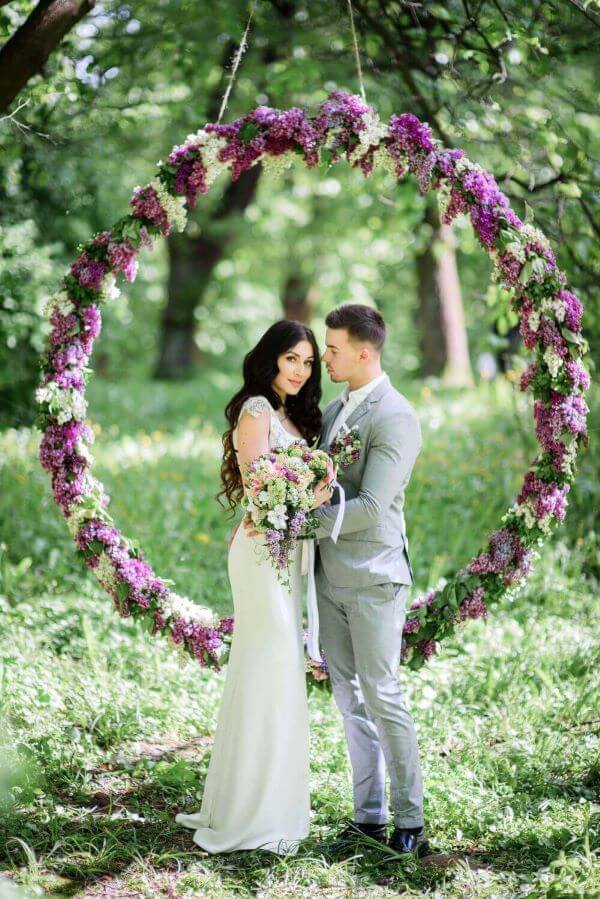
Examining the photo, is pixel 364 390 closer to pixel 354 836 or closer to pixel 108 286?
pixel 108 286

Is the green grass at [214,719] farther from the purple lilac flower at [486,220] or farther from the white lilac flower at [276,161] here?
the white lilac flower at [276,161]

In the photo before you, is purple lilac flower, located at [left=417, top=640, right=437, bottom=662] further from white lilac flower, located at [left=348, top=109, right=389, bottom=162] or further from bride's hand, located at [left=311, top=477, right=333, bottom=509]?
white lilac flower, located at [left=348, top=109, right=389, bottom=162]

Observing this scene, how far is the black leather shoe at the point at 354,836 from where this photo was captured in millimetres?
4516

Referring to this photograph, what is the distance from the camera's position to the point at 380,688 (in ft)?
14.6

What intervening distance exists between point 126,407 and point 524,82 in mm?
8714

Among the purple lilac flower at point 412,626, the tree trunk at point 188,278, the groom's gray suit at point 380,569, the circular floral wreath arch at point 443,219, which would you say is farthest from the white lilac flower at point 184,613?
the tree trunk at point 188,278

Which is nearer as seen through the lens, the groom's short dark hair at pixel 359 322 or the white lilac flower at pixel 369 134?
the groom's short dark hair at pixel 359 322

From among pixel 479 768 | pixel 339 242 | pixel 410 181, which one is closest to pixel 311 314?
pixel 339 242

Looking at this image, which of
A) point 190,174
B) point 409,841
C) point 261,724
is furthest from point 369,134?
point 409,841

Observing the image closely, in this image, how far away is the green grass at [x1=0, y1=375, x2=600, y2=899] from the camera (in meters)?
4.25

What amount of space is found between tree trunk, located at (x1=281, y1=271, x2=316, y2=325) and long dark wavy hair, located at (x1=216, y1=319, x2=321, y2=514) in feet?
60.6

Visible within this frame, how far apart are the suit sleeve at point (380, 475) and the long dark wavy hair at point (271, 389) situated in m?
0.62

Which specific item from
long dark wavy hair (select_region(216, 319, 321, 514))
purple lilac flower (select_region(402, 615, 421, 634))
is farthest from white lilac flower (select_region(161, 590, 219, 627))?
purple lilac flower (select_region(402, 615, 421, 634))

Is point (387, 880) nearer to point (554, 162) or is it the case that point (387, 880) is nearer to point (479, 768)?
point (479, 768)
